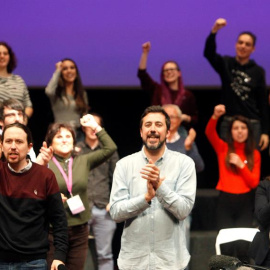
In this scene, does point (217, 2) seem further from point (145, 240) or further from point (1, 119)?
point (145, 240)

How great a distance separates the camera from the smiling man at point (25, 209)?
3355 mm

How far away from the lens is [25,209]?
336cm

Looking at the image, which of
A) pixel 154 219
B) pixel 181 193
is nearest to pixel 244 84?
pixel 181 193

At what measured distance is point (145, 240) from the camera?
140 inches

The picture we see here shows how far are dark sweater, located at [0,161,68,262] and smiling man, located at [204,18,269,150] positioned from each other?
275cm

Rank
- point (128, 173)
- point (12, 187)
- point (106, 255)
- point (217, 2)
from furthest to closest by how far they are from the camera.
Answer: point (217, 2) → point (106, 255) → point (128, 173) → point (12, 187)

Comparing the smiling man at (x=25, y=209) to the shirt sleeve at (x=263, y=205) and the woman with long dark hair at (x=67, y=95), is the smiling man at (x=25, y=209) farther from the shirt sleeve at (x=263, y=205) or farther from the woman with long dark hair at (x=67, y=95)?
the woman with long dark hair at (x=67, y=95)

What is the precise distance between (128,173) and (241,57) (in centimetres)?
260

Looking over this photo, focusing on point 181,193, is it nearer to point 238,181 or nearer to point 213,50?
point 238,181

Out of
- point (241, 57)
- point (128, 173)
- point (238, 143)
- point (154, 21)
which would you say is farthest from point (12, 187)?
point (154, 21)

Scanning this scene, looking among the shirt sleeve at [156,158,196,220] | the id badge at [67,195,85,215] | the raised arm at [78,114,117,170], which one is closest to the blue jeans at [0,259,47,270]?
the shirt sleeve at [156,158,196,220]

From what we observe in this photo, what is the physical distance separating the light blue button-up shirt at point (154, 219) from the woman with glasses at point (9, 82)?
2.13 metres

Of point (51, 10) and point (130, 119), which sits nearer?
point (51, 10)

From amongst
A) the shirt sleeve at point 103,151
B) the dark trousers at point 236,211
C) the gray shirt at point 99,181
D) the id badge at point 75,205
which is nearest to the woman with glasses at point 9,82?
the gray shirt at point 99,181
